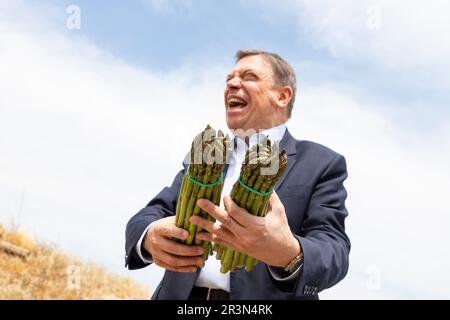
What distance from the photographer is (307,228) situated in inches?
171

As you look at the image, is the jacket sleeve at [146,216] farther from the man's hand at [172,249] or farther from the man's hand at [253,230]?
the man's hand at [253,230]

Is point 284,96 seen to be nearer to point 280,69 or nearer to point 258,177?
point 280,69

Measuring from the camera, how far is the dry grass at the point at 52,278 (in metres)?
13.4

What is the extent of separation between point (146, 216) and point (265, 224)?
161cm

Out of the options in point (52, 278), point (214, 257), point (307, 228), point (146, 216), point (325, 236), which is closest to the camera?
point (325, 236)

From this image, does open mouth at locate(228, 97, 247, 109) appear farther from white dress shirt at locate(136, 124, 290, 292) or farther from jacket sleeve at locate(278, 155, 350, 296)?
jacket sleeve at locate(278, 155, 350, 296)

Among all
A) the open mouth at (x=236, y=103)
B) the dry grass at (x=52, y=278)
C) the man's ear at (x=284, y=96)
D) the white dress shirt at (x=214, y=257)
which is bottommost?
the dry grass at (x=52, y=278)

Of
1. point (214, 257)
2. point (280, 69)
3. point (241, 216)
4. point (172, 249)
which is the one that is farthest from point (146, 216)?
point (280, 69)

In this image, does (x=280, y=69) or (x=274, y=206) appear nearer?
(x=274, y=206)

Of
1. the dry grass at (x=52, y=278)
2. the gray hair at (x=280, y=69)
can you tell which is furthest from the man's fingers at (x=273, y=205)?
the dry grass at (x=52, y=278)

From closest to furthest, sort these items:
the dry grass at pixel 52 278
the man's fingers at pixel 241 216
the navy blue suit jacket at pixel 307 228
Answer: the man's fingers at pixel 241 216, the navy blue suit jacket at pixel 307 228, the dry grass at pixel 52 278

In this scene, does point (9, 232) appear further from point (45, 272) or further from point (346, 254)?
point (346, 254)

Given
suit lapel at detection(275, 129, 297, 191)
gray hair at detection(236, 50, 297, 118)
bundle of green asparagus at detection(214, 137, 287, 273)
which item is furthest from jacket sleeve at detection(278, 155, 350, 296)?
gray hair at detection(236, 50, 297, 118)
